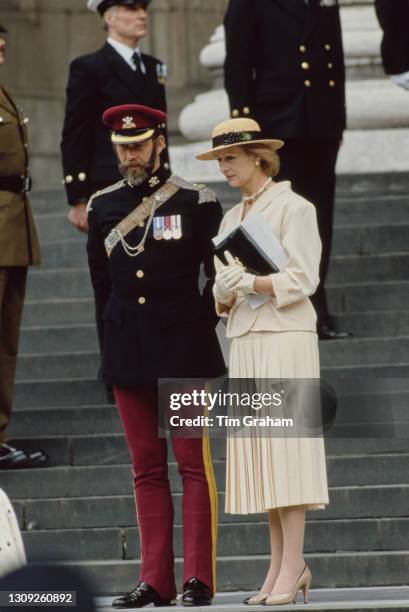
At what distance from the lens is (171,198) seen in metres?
7.96

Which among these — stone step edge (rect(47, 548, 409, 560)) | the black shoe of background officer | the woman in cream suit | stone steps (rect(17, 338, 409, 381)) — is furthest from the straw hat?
stone steps (rect(17, 338, 409, 381))

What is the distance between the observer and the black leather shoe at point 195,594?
7.62 m

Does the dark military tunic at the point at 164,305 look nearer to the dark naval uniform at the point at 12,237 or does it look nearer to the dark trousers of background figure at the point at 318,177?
the dark naval uniform at the point at 12,237

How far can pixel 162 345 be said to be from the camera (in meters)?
7.87

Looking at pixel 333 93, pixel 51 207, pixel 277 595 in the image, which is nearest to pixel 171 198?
pixel 277 595

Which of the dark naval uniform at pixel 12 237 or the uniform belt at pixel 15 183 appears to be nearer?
the dark naval uniform at pixel 12 237

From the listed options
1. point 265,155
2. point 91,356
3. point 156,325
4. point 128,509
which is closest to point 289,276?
point 265,155

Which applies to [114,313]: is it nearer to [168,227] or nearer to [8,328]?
[168,227]

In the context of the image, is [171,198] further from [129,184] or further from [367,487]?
[367,487]

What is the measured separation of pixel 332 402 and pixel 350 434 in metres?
0.14

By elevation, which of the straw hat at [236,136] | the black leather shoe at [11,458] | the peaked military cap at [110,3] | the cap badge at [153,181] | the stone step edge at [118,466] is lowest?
the black leather shoe at [11,458]

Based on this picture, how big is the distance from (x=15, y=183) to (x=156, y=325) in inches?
90.6

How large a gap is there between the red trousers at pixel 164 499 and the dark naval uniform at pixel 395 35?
2.81m

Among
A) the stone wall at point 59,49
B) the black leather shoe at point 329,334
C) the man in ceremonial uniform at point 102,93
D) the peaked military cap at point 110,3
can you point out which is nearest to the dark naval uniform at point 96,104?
the man in ceremonial uniform at point 102,93
